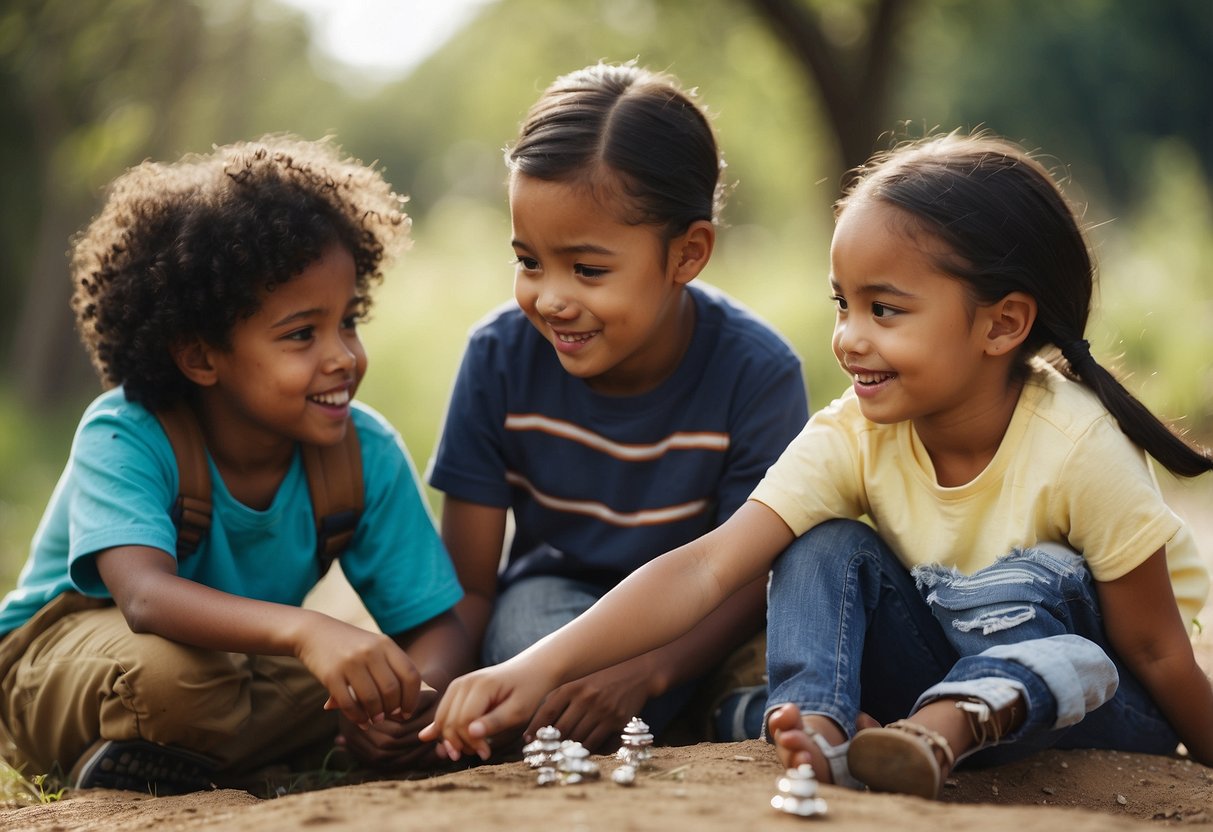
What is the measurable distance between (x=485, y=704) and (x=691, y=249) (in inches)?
55.2

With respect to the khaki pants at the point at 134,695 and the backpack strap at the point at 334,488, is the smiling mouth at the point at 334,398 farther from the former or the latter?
the khaki pants at the point at 134,695

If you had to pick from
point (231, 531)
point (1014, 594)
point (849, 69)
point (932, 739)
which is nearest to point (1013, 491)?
point (1014, 594)

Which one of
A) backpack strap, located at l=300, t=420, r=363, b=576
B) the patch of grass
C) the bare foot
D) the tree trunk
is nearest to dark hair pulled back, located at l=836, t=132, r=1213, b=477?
the bare foot

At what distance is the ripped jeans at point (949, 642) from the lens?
241 centimetres

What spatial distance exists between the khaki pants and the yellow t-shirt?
130 cm

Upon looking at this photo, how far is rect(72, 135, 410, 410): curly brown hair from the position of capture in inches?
125

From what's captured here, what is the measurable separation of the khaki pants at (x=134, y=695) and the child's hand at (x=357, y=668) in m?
0.43

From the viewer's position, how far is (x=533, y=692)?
2.43 metres

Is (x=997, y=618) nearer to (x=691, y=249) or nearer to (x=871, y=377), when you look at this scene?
(x=871, y=377)

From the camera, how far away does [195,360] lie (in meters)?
3.26

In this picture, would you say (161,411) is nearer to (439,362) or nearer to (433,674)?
(433,674)

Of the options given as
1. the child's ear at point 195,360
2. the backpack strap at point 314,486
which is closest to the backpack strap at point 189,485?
the backpack strap at point 314,486

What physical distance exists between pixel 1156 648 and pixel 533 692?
1.29 metres

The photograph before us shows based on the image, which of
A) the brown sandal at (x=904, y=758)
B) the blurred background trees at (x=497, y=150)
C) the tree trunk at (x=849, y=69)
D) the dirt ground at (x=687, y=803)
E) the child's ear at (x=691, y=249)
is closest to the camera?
the dirt ground at (x=687, y=803)
